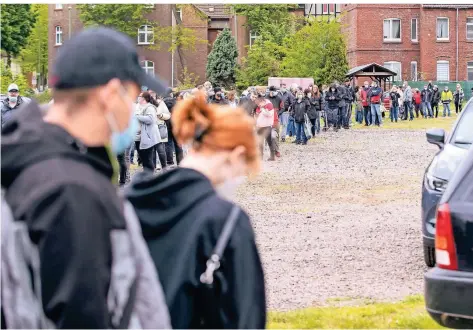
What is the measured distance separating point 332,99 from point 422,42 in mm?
39969

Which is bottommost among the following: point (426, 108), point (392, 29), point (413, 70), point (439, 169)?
point (439, 169)

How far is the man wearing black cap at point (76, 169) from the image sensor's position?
8.20 feet

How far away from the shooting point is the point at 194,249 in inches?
135

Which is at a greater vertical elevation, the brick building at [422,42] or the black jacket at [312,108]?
the brick building at [422,42]

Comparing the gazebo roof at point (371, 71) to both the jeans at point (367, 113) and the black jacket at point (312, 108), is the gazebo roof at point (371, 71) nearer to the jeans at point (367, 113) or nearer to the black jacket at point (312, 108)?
the jeans at point (367, 113)

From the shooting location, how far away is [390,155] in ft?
90.2

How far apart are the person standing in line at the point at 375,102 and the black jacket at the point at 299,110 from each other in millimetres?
10418

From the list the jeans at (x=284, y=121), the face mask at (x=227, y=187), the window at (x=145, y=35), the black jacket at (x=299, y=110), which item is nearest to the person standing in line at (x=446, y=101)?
the window at (x=145, y=35)

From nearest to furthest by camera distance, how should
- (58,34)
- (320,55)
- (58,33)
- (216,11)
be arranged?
(320,55), (58,34), (58,33), (216,11)

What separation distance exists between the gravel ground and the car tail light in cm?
235

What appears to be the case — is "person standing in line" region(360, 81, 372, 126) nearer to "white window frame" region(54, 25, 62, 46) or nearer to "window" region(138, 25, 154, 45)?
"window" region(138, 25, 154, 45)

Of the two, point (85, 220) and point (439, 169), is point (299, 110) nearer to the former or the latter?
point (439, 169)

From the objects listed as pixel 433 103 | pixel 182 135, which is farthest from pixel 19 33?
pixel 182 135

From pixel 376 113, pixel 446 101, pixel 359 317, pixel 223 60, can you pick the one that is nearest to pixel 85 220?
pixel 359 317
